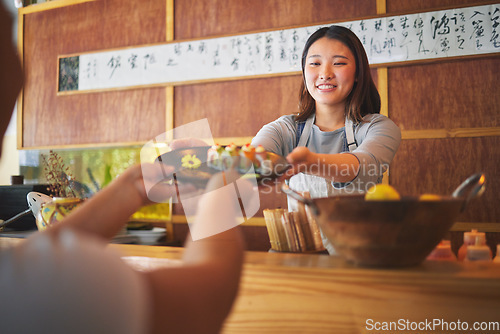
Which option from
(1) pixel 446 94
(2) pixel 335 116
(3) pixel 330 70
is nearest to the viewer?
(3) pixel 330 70

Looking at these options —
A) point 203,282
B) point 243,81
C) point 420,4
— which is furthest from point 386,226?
point 243,81

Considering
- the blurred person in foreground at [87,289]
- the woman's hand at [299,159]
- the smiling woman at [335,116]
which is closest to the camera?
the blurred person in foreground at [87,289]

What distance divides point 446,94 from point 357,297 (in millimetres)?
2333

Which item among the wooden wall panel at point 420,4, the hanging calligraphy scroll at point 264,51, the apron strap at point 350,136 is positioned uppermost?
the wooden wall panel at point 420,4

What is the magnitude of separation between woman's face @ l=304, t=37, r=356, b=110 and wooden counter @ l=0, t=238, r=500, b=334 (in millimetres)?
942

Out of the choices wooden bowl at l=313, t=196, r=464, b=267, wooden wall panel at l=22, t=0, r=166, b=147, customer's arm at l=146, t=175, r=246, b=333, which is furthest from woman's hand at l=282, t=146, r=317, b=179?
wooden wall panel at l=22, t=0, r=166, b=147

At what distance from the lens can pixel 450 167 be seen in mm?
2826

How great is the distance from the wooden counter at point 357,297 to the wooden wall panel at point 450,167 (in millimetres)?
2042

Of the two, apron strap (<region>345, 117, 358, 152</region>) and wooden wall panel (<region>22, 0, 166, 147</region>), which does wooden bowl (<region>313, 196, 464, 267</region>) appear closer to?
apron strap (<region>345, 117, 358, 152</region>)

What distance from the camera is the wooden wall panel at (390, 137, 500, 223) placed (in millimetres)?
2736

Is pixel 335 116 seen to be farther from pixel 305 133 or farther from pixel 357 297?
pixel 357 297

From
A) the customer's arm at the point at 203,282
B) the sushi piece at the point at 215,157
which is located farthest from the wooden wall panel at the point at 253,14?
the customer's arm at the point at 203,282

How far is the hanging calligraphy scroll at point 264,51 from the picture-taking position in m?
2.75

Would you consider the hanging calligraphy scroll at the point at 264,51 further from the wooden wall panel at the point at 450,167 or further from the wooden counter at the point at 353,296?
the wooden counter at the point at 353,296
